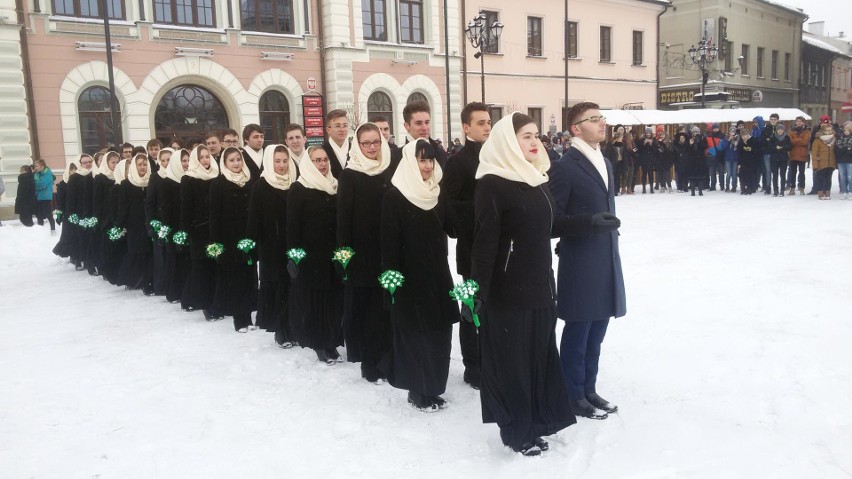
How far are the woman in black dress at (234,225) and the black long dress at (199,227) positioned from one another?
33 centimetres

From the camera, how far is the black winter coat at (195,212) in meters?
7.05

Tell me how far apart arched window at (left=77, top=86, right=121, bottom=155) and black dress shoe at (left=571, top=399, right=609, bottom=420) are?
682 inches

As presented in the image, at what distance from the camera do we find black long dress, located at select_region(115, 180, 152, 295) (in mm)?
8656

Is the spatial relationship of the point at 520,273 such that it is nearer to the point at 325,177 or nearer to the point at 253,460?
the point at 253,460

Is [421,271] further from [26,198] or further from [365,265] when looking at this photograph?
[26,198]

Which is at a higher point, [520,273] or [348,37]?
[348,37]

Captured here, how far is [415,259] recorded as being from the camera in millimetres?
4395

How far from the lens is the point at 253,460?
3814mm

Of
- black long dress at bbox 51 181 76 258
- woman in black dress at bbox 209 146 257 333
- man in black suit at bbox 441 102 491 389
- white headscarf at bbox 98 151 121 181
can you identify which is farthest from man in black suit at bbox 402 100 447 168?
black long dress at bbox 51 181 76 258

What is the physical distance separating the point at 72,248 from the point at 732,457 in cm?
1051

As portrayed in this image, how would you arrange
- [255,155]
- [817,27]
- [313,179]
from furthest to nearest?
[817,27], [255,155], [313,179]

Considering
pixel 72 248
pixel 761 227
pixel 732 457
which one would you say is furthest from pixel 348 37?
pixel 732 457

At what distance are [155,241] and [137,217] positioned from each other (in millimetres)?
543

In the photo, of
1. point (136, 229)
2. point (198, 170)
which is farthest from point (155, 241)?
point (198, 170)
